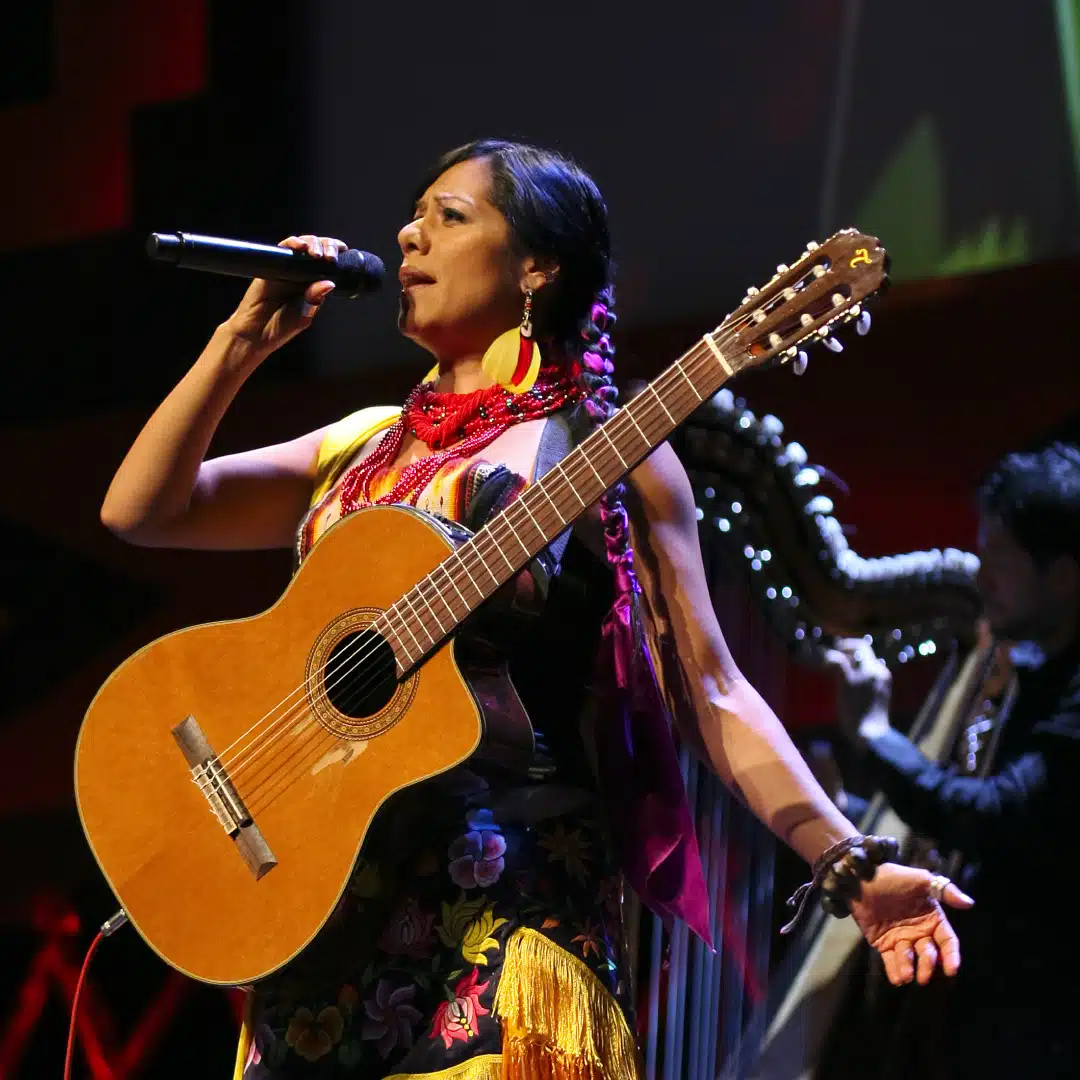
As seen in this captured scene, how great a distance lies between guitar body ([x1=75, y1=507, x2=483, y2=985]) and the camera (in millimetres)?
1207

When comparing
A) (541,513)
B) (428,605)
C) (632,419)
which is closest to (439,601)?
(428,605)

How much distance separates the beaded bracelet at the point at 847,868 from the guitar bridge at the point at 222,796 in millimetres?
439

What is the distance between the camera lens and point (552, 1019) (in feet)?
3.99

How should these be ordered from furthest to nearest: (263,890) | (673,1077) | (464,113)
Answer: (464,113)
(673,1077)
(263,890)

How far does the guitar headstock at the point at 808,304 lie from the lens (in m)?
1.18

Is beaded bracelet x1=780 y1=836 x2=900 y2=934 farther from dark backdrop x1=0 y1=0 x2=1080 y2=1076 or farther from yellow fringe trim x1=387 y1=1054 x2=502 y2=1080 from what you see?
dark backdrop x1=0 y1=0 x2=1080 y2=1076

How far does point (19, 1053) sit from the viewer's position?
9.43 feet

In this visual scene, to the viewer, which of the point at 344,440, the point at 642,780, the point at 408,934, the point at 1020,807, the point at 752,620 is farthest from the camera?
the point at 1020,807

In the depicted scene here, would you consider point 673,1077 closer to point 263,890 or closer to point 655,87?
point 263,890

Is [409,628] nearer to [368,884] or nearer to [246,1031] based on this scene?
[368,884]

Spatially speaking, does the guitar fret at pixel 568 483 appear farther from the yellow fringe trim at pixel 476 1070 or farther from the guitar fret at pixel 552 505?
the yellow fringe trim at pixel 476 1070

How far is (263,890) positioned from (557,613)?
1.19 ft

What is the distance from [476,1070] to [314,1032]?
15 centimetres

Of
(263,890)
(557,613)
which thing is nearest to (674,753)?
(557,613)
